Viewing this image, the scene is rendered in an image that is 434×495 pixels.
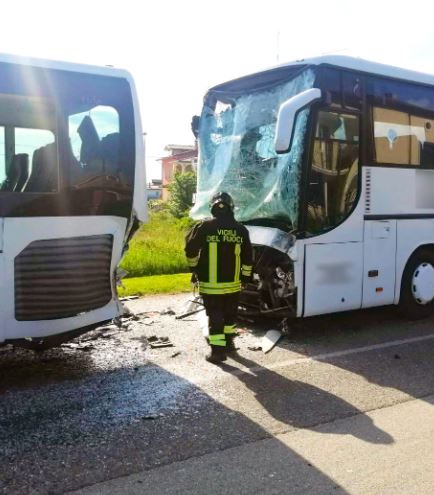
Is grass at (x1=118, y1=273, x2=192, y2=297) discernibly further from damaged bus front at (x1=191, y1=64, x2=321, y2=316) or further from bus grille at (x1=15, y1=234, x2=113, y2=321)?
bus grille at (x1=15, y1=234, x2=113, y2=321)

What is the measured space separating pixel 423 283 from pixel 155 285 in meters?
4.79

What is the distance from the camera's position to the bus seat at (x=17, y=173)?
514cm

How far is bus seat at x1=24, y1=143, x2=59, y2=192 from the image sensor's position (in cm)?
526

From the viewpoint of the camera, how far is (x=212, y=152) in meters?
8.08

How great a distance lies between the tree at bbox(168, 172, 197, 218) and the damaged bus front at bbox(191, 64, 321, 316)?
30.2m

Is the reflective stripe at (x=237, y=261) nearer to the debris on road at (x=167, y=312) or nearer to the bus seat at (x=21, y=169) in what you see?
the bus seat at (x=21, y=169)

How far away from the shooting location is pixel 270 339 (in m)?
7.04

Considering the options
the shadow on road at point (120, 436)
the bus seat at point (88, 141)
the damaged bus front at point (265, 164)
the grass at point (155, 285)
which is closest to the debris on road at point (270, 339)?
the damaged bus front at point (265, 164)

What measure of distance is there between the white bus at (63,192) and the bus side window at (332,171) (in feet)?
6.99

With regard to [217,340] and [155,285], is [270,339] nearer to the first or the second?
[217,340]

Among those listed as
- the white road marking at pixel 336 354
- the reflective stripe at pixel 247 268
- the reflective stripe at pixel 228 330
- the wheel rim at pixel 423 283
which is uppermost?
the reflective stripe at pixel 247 268

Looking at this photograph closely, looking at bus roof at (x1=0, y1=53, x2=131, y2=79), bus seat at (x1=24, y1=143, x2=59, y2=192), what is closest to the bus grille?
bus seat at (x1=24, y1=143, x2=59, y2=192)

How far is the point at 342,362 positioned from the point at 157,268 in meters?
6.96

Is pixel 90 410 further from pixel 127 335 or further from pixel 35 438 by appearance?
pixel 127 335
